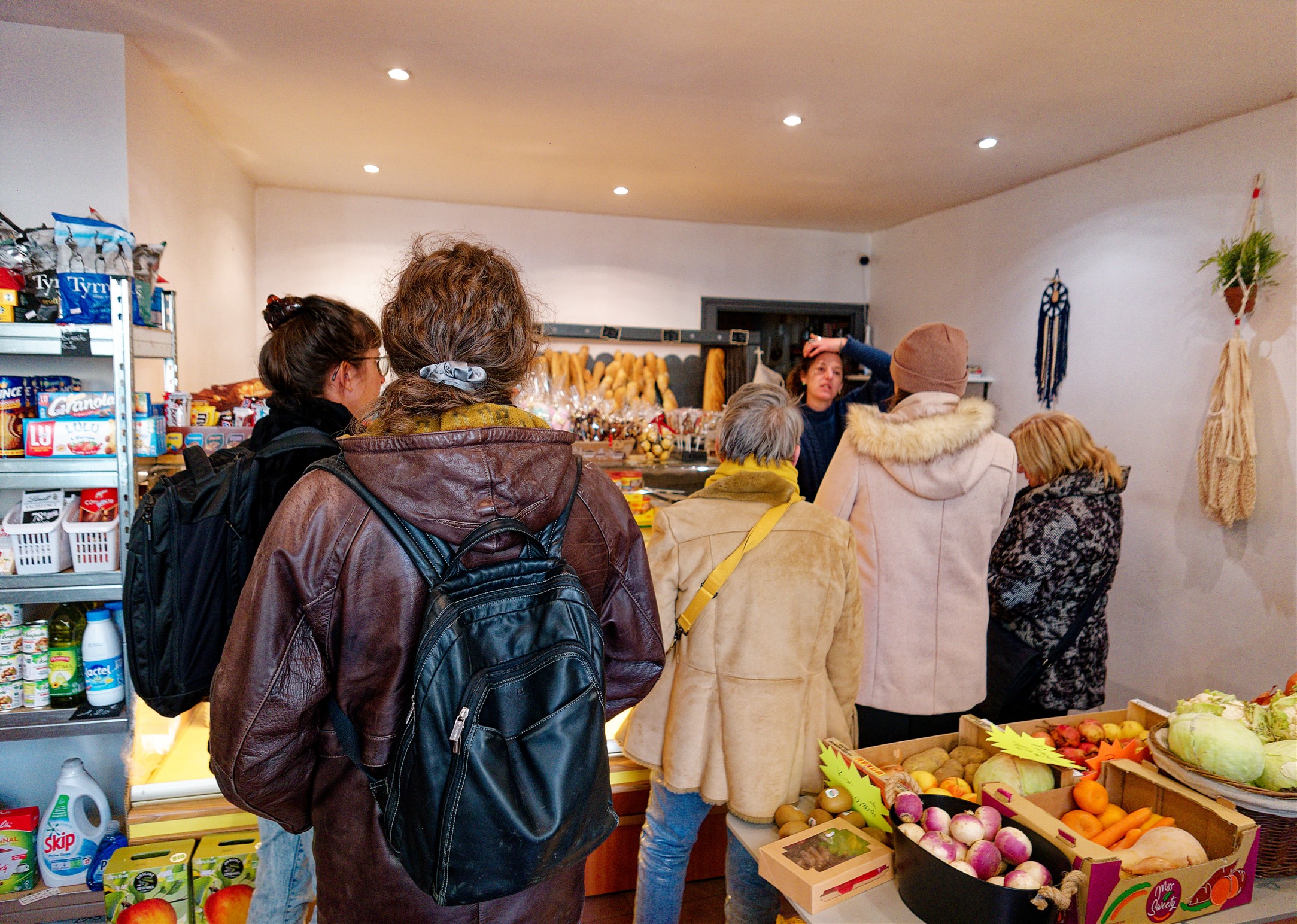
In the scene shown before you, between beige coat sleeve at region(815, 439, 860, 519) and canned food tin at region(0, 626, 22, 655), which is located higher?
beige coat sleeve at region(815, 439, 860, 519)

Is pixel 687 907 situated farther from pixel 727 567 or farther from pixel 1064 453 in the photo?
pixel 1064 453

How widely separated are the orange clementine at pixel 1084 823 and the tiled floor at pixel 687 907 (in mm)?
1175

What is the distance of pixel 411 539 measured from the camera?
3.24 feet

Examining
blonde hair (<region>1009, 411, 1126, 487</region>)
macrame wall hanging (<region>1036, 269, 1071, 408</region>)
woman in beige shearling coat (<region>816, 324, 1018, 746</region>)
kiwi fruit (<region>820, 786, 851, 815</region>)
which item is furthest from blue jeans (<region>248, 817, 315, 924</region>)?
macrame wall hanging (<region>1036, 269, 1071, 408</region>)

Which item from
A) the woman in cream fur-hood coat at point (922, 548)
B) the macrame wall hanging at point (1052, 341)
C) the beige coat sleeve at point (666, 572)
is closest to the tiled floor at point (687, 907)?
the woman in cream fur-hood coat at point (922, 548)

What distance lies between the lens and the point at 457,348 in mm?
1052

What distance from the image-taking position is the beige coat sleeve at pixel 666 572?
1.76 metres

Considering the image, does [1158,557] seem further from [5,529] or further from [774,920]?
[5,529]

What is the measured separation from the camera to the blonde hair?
2.45 metres

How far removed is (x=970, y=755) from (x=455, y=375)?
1.56 metres

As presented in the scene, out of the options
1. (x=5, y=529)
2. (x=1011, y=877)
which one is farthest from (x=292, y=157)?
(x=1011, y=877)

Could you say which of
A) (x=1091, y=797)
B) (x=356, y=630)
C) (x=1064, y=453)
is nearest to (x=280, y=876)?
(x=356, y=630)

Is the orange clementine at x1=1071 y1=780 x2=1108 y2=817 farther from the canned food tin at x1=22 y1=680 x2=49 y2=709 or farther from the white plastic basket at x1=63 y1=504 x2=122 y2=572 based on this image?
the canned food tin at x1=22 y1=680 x2=49 y2=709

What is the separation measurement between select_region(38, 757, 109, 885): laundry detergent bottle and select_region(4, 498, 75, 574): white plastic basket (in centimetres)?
68
